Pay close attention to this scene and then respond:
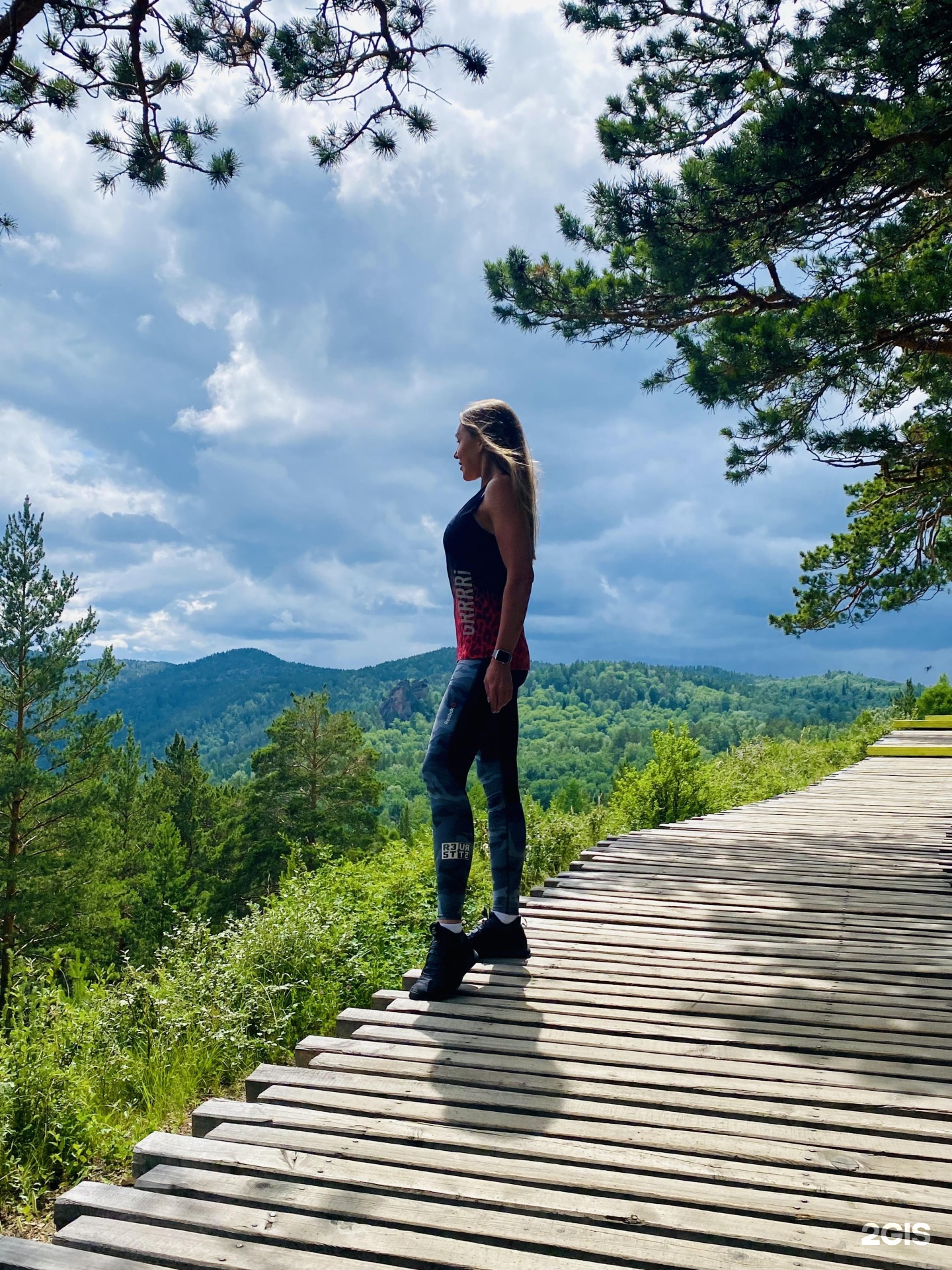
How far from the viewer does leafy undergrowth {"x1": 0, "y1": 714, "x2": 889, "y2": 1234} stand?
2.85 meters

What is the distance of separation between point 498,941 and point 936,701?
81.1 ft

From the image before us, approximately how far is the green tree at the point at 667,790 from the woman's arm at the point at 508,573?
6.99m

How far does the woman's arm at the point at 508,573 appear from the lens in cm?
322

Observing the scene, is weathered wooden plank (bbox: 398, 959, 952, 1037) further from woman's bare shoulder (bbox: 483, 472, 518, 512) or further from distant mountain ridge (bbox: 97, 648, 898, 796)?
distant mountain ridge (bbox: 97, 648, 898, 796)

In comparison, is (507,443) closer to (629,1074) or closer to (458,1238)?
(629,1074)

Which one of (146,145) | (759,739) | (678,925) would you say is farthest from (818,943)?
(759,739)

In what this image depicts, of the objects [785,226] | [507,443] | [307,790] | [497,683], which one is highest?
[785,226]

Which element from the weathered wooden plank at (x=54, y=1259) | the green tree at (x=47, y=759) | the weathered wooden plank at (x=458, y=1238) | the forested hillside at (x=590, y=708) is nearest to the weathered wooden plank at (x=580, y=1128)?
the weathered wooden plank at (x=458, y=1238)

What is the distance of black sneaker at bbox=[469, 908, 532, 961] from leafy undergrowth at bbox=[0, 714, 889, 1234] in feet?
2.45

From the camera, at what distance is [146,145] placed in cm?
650

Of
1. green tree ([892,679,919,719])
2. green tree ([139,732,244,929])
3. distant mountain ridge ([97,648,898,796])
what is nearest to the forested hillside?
distant mountain ridge ([97,648,898,796])

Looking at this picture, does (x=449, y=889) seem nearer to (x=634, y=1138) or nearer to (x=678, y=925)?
(x=634, y=1138)

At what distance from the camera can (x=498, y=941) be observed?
12.2ft

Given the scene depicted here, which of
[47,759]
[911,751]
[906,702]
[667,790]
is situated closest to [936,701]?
[906,702]
